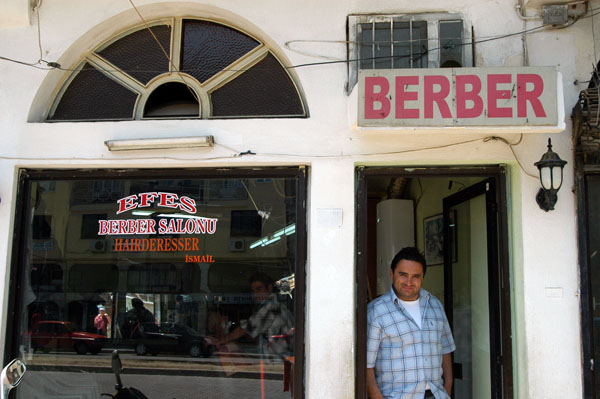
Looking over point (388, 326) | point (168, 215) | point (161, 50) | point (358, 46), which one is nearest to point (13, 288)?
point (168, 215)

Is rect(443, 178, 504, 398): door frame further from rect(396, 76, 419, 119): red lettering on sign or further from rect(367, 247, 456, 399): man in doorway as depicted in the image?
rect(396, 76, 419, 119): red lettering on sign

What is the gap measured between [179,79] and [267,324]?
7.94 ft

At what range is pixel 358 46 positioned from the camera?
500 cm

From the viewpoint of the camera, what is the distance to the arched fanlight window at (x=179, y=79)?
5258 mm

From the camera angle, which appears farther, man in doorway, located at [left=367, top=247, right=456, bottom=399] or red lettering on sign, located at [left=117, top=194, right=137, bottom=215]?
red lettering on sign, located at [left=117, top=194, right=137, bottom=215]

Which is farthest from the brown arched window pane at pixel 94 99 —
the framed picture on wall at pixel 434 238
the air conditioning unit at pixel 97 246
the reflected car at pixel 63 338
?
the framed picture on wall at pixel 434 238

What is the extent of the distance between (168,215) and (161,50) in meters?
1.60

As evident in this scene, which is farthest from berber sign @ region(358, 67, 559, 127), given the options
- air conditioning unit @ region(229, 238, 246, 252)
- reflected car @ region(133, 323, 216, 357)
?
reflected car @ region(133, 323, 216, 357)

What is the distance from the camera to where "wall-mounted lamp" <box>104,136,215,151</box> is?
192 inches

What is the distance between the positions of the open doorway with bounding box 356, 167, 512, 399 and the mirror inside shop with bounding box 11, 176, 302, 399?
2.59 feet

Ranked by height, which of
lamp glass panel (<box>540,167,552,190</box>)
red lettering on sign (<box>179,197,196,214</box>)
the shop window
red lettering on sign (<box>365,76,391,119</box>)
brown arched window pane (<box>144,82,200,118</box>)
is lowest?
red lettering on sign (<box>179,197,196,214</box>)

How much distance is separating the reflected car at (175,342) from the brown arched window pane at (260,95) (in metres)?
1.97

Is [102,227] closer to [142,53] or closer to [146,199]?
[146,199]

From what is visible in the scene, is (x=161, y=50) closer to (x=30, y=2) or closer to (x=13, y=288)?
(x=30, y=2)
